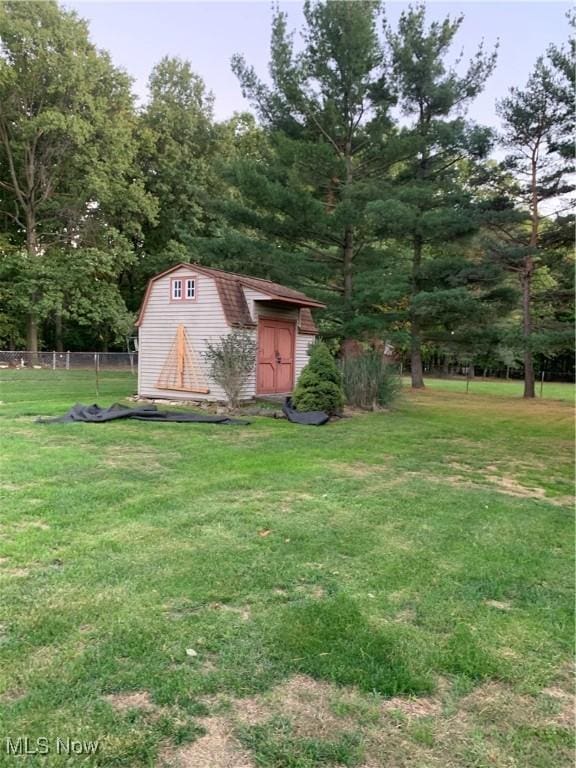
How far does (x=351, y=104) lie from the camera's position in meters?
15.5

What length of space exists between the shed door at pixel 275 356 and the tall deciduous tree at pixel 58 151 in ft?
43.6

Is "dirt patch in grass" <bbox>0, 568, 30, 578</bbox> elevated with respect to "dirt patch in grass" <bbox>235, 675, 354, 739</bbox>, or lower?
elevated

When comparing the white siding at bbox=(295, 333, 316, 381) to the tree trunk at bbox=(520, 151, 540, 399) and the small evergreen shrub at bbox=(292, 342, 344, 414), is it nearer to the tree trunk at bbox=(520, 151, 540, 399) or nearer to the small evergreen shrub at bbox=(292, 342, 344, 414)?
the small evergreen shrub at bbox=(292, 342, 344, 414)

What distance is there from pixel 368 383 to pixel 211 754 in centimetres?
1040

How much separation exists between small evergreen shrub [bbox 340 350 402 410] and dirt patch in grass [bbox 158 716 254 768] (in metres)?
10.2

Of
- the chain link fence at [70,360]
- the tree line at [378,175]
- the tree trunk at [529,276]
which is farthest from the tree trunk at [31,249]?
the tree trunk at [529,276]

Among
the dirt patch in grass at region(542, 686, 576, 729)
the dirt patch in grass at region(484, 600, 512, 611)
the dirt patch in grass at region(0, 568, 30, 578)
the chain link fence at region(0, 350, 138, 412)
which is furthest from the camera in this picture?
the chain link fence at region(0, 350, 138, 412)

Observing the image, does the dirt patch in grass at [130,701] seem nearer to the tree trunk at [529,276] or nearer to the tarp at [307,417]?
the tarp at [307,417]

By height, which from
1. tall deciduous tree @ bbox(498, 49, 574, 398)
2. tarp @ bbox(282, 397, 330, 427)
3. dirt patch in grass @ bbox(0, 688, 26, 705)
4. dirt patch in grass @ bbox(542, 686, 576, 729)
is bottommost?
dirt patch in grass @ bbox(542, 686, 576, 729)

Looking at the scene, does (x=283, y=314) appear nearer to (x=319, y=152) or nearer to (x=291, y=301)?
(x=291, y=301)

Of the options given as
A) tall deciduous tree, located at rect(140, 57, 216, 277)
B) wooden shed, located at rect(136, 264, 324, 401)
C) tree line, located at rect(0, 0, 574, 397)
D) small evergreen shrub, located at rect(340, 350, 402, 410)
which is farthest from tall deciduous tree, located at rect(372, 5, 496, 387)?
tall deciduous tree, located at rect(140, 57, 216, 277)

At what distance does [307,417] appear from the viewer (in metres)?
9.72

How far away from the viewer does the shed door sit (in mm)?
12148

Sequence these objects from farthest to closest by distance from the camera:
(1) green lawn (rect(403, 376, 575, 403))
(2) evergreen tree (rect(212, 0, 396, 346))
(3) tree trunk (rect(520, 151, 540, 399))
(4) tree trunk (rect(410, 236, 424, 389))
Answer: (1) green lawn (rect(403, 376, 575, 403)) → (4) tree trunk (rect(410, 236, 424, 389)) → (3) tree trunk (rect(520, 151, 540, 399)) → (2) evergreen tree (rect(212, 0, 396, 346))
